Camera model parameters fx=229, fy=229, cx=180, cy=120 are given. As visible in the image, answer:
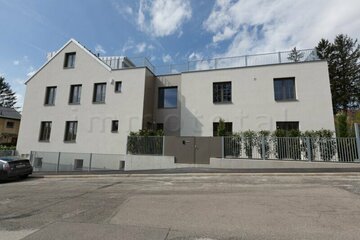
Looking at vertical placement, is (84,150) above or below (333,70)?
below

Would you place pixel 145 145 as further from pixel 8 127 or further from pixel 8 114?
pixel 8 114

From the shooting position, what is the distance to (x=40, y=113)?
22031 millimetres

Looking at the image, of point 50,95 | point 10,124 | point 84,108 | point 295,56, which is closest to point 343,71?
point 295,56

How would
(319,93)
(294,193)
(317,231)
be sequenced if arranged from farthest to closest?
(319,93)
(294,193)
(317,231)

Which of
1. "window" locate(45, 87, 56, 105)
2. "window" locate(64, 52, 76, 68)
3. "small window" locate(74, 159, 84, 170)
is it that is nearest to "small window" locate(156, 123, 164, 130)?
"small window" locate(74, 159, 84, 170)

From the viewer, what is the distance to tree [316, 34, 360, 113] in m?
28.1

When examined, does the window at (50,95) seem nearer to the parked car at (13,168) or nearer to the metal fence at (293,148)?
the parked car at (13,168)

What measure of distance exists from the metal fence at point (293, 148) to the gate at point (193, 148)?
726 millimetres

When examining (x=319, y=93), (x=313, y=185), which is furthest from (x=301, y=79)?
(x=313, y=185)

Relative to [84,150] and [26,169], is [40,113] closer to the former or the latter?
[84,150]

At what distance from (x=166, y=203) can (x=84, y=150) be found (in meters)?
15.6

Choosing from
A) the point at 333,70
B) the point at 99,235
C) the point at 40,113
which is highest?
the point at 333,70

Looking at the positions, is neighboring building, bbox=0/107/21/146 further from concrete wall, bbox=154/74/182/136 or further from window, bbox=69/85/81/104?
concrete wall, bbox=154/74/182/136

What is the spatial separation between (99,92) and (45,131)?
6598 millimetres
